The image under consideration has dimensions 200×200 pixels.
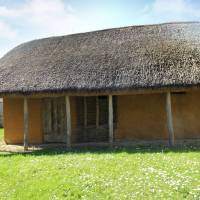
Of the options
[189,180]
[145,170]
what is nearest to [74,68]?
[145,170]

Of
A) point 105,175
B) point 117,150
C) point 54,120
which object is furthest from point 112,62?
point 105,175

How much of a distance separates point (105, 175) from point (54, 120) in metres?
7.22

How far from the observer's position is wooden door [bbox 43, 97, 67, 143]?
15.8m

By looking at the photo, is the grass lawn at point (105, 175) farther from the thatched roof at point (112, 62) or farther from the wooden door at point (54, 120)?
the wooden door at point (54, 120)

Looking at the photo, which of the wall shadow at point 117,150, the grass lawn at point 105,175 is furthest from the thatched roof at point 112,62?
the grass lawn at point 105,175

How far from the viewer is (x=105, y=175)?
8.98 metres

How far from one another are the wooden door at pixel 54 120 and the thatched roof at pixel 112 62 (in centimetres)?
168

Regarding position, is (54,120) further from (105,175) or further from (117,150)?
(105,175)

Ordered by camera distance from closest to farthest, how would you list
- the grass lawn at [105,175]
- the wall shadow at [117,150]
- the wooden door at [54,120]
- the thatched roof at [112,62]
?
the grass lawn at [105,175], the wall shadow at [117,150], the thatched roof at [112,62], the wooden door at [54,120]

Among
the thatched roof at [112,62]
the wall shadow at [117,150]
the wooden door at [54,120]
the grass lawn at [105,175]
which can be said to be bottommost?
the grass lawn at [105,175]

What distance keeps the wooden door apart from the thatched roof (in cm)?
168

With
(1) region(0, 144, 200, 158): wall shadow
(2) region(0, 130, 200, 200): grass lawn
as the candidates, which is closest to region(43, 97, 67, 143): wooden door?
(1) region(0, 144, 200, 158): wall shadow

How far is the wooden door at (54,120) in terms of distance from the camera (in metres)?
15.8

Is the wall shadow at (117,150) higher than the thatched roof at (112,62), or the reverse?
the thatched roof at (112,62)
